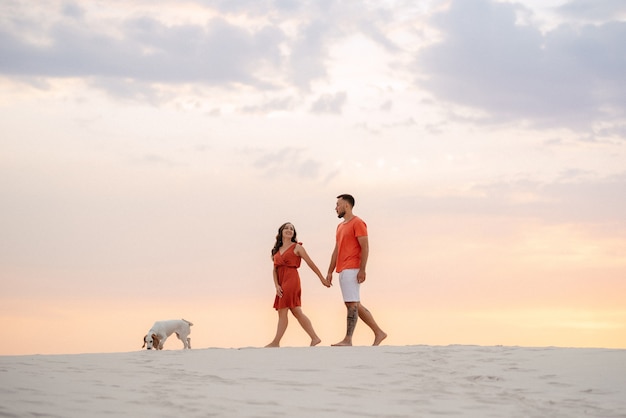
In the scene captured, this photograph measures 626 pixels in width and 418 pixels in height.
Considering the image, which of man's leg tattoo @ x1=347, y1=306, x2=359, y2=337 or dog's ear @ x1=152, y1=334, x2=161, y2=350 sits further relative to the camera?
dog's ear @ x1=152, y1=334, x2=161, y2=350

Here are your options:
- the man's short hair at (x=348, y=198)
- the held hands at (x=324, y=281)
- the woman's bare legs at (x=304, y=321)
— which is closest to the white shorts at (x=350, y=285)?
the held hands at (x=324, y=281)

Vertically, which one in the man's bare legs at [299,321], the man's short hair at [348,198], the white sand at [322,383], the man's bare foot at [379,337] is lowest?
the white sand at [322,383]

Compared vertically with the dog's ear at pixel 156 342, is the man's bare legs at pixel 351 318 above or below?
above

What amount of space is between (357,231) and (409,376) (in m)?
3.59

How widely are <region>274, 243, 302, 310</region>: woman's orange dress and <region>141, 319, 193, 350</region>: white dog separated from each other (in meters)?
3.74

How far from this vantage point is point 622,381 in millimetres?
10617

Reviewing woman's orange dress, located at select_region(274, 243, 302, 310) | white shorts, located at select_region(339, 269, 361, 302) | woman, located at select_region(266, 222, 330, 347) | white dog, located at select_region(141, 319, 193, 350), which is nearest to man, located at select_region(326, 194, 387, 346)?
white shorts, located at select_region(339, 269, 361, 302)

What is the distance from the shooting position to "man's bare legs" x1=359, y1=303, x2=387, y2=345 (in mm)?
13758

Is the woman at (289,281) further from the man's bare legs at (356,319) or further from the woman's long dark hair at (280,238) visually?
the man's bare legs at (356,319)

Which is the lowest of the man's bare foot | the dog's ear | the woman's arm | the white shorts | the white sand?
the white sand

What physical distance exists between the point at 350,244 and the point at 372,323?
1347 millimetres

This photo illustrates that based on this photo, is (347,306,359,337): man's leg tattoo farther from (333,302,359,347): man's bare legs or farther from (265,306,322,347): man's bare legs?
(265,306,322,347): man's bare legs

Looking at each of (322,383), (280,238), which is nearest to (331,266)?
(280,238)

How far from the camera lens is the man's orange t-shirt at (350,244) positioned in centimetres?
1362
